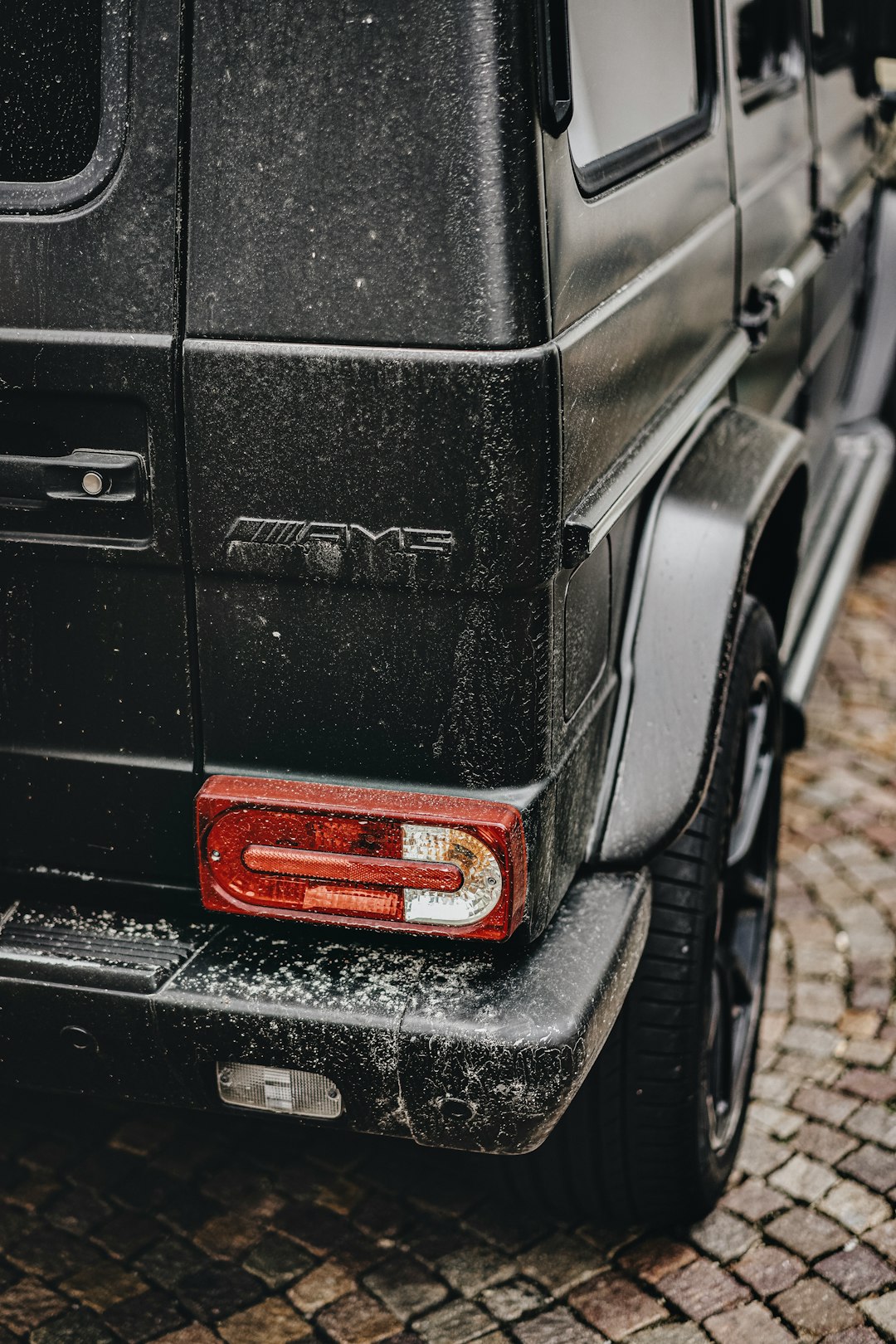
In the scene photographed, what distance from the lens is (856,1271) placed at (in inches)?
96.6

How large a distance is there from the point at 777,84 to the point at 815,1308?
8.04 ft

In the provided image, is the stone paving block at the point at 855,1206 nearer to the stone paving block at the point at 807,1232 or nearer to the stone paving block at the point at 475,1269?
the stone paving block at the point at 807,1232

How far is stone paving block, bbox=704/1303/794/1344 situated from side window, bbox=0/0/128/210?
1.96 m

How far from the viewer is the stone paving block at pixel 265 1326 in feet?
7.61

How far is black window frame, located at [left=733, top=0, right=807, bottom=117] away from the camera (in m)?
2.81

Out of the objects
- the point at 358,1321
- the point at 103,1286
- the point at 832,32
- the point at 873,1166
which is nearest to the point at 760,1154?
the point at 873,1166

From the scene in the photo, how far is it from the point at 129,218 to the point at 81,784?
75 centimetres

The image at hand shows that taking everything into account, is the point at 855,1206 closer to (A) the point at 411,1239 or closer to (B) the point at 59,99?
(A) the point at 411,1239

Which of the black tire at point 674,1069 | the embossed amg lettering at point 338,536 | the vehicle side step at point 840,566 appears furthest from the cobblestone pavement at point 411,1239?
the embossed amg lettering at point 338,536

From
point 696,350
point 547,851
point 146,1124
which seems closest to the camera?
point 547,851

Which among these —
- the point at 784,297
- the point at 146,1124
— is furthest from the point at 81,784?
the point at 784,297

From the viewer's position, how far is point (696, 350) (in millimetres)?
2443

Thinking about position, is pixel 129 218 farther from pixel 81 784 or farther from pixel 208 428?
pixel 81 784

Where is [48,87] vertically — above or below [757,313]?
above
